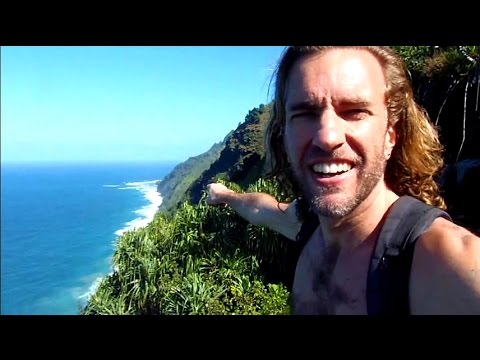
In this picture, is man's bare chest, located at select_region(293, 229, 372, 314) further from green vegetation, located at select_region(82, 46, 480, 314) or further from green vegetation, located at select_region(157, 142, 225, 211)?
green vegetation, located at select_region(157, 142, 225, 211)

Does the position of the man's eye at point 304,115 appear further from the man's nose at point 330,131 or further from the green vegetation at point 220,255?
the green vegetation at point 220,255

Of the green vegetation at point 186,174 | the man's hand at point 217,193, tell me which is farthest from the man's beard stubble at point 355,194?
the green vegetation at point 186,174

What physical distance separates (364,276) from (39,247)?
1782 centimetres

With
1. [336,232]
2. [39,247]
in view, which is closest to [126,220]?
[336,232]

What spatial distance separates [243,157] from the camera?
31.9 feet

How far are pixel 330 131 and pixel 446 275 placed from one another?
1.51 feet

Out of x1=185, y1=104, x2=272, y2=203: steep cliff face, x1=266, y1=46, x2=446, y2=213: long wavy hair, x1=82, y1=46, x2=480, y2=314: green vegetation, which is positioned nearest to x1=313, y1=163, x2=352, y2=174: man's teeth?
x1=266, y1=46, x2=446, y2=213: long wavy hair

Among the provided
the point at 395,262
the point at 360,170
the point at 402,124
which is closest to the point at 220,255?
the point at 402,124

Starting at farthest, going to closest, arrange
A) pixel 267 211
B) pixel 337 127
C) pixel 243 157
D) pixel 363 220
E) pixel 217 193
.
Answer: pixel 243 157, pixel 217 193, pixel 267 211, pixel 363 220, pixel 337 127

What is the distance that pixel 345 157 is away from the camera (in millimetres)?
1187

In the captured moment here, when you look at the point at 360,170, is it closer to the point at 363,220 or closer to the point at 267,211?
the point at 363,220
